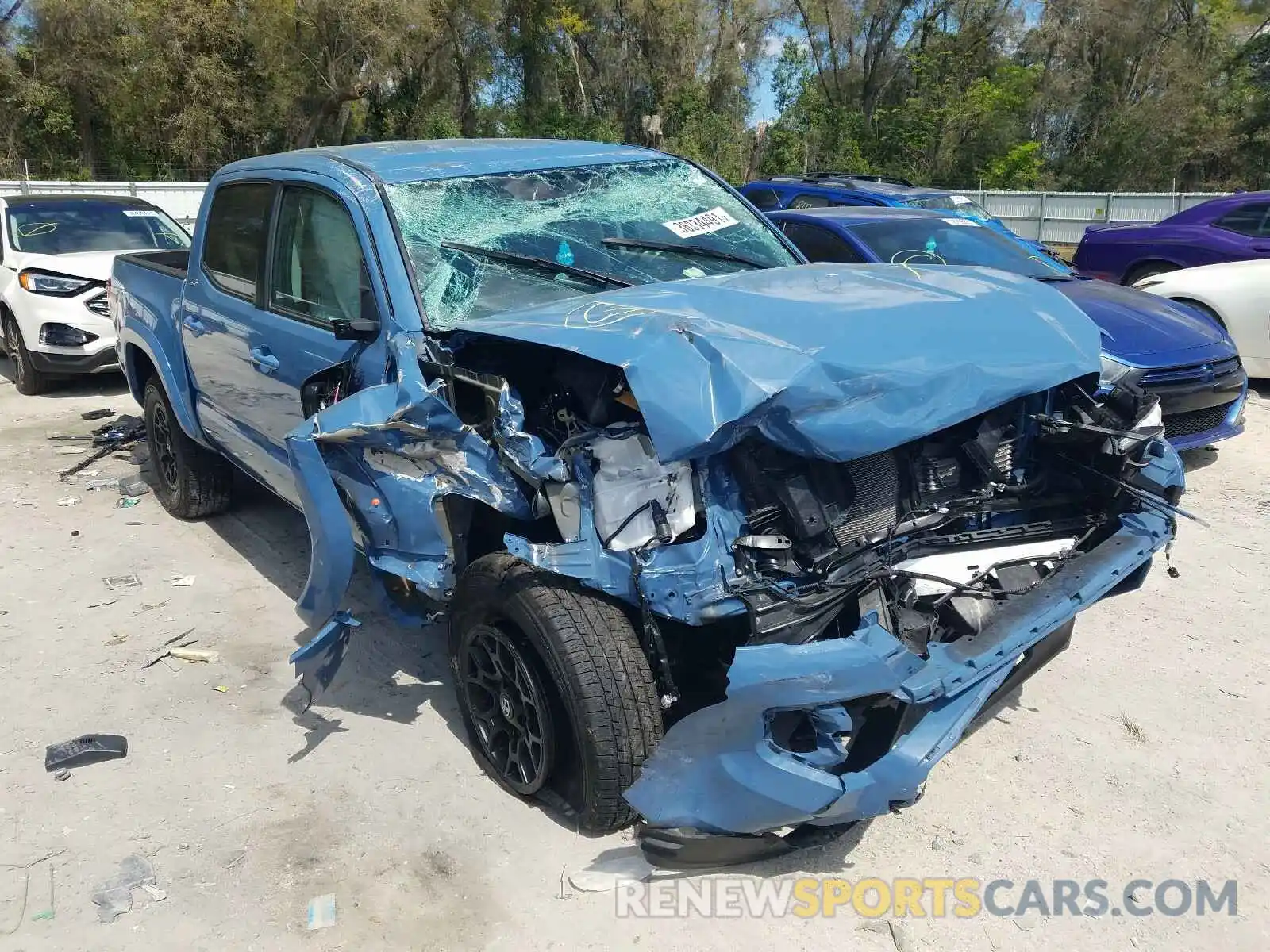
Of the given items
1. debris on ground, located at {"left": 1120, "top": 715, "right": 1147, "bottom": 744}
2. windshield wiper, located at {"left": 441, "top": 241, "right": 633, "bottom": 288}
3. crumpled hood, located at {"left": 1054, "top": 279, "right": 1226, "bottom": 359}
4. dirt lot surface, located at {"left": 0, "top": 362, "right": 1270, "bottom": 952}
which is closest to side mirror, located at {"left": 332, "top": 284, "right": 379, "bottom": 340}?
windshield wiper, located at {"left": 441, "top": 241, "right": 633, "bottom": 288}

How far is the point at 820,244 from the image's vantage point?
7020mm

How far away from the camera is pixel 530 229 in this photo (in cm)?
382

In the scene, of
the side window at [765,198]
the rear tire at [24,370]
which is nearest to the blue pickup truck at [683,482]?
the side window at [765,198]

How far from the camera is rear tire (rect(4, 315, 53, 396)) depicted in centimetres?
923

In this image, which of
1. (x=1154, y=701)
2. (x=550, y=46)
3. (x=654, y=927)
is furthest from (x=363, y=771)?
(x=550, y=46)

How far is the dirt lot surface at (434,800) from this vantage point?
8.91ft

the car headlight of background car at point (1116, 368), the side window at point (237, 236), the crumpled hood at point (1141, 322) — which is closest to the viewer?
the side window at point (237, 236)

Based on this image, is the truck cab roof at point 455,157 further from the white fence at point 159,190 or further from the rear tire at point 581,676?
the white fence at point 159,190

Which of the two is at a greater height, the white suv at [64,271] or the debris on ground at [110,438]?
the white suv at [64,271]

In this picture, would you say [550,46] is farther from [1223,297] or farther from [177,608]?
[177,608]

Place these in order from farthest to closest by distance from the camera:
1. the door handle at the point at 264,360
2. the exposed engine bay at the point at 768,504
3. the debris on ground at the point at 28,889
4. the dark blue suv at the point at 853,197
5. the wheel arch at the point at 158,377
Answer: the dark blue suv at the point at 853,197, the wheel arch at the point at 158,377, the door handle at the point at 264,360, the debris on ground at the point at 28,889, the exposed engine bay at the point at 768,504

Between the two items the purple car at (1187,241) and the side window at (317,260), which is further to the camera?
the purple car at (1187,241)

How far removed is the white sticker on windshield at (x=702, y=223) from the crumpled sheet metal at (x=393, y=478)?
4.49ft

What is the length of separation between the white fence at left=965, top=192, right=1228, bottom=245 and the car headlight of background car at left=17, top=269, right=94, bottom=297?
1829cm
